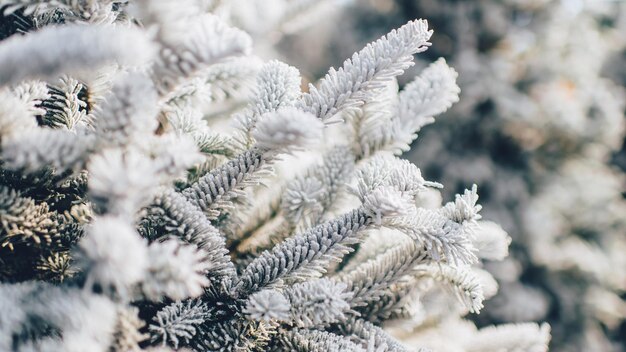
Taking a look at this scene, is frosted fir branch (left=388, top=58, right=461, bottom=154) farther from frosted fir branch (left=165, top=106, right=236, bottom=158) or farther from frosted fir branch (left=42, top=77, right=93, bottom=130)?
frosted fir branch (left=42, top=77, right=93, bottom=130)

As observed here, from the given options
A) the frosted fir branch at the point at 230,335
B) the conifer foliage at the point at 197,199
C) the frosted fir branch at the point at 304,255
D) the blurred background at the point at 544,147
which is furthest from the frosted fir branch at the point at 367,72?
the blurred background at the point at 544,147

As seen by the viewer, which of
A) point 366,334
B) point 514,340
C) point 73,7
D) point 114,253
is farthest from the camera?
point 514,340

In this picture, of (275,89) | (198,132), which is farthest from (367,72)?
(198,132)

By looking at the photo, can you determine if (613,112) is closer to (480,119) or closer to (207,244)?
(480,119)

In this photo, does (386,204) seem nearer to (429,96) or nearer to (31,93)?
(429,96)

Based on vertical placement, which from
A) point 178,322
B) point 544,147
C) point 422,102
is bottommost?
point 178,322

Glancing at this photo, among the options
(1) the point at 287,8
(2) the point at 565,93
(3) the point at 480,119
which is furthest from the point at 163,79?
(2) the point at 565,93

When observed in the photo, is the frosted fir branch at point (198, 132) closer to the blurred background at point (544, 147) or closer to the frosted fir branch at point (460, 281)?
the frosted fir branch at point (460, 281)
